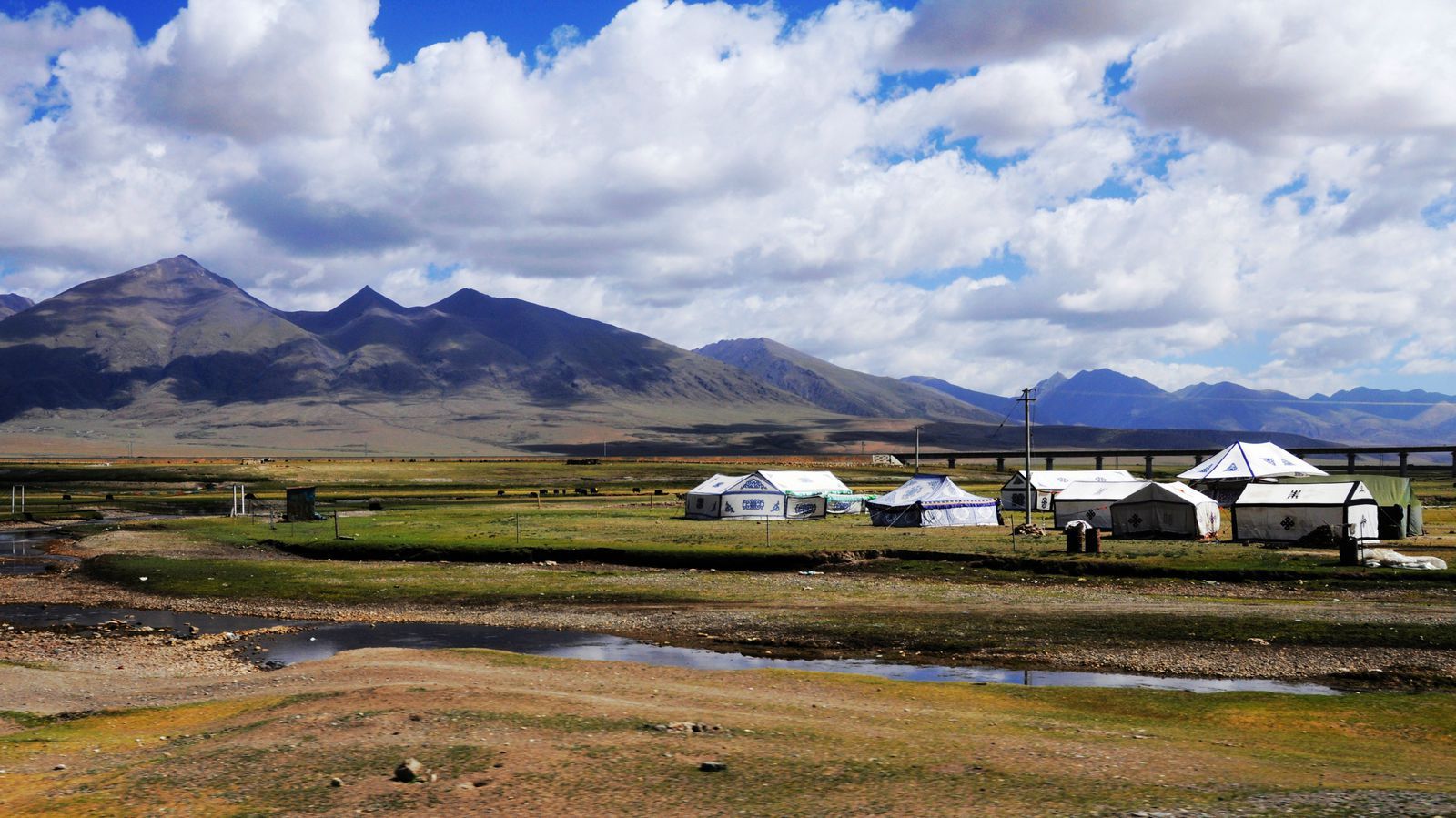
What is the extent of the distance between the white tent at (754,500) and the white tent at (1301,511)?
31627mm

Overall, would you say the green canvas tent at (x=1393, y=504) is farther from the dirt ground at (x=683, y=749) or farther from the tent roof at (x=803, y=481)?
the dirt ground at (x=683, y=749)

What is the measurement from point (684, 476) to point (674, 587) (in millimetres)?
128443

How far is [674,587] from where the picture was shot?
43.2 meters

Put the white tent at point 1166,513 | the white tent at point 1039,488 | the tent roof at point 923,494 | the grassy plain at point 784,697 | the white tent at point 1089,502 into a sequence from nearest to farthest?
1. the grassy plain at point 784,697
2. the white tent at point 1166,513
3. the white tent at point 1089,502
4. the tent roof at point 923,494
5. the white tent at point 1039,488

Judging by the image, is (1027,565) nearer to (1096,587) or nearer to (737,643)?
(1096,587)

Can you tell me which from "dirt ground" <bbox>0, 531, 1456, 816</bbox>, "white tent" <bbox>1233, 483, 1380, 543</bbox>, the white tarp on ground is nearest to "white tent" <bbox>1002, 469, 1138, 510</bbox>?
"white tent" <bbox>1233, 483, 1380, 543</bbox>

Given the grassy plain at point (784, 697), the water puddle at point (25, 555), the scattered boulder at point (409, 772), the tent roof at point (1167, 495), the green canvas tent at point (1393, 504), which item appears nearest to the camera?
the grassy plain at point (784, 697)

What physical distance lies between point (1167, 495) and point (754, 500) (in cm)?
2999

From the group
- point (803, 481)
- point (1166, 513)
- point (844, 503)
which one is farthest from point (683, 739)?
point (844, 503)

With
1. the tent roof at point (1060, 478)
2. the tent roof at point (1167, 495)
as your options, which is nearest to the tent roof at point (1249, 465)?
the tent roof at point (1060, 478)

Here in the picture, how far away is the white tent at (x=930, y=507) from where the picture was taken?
2827 inches

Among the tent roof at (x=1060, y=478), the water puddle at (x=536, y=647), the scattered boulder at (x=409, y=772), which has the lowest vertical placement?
the water puddle at (x=536, y=647)

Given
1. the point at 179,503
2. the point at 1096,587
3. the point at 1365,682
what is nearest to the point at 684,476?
the point at 179,503

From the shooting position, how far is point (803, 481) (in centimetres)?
8500
